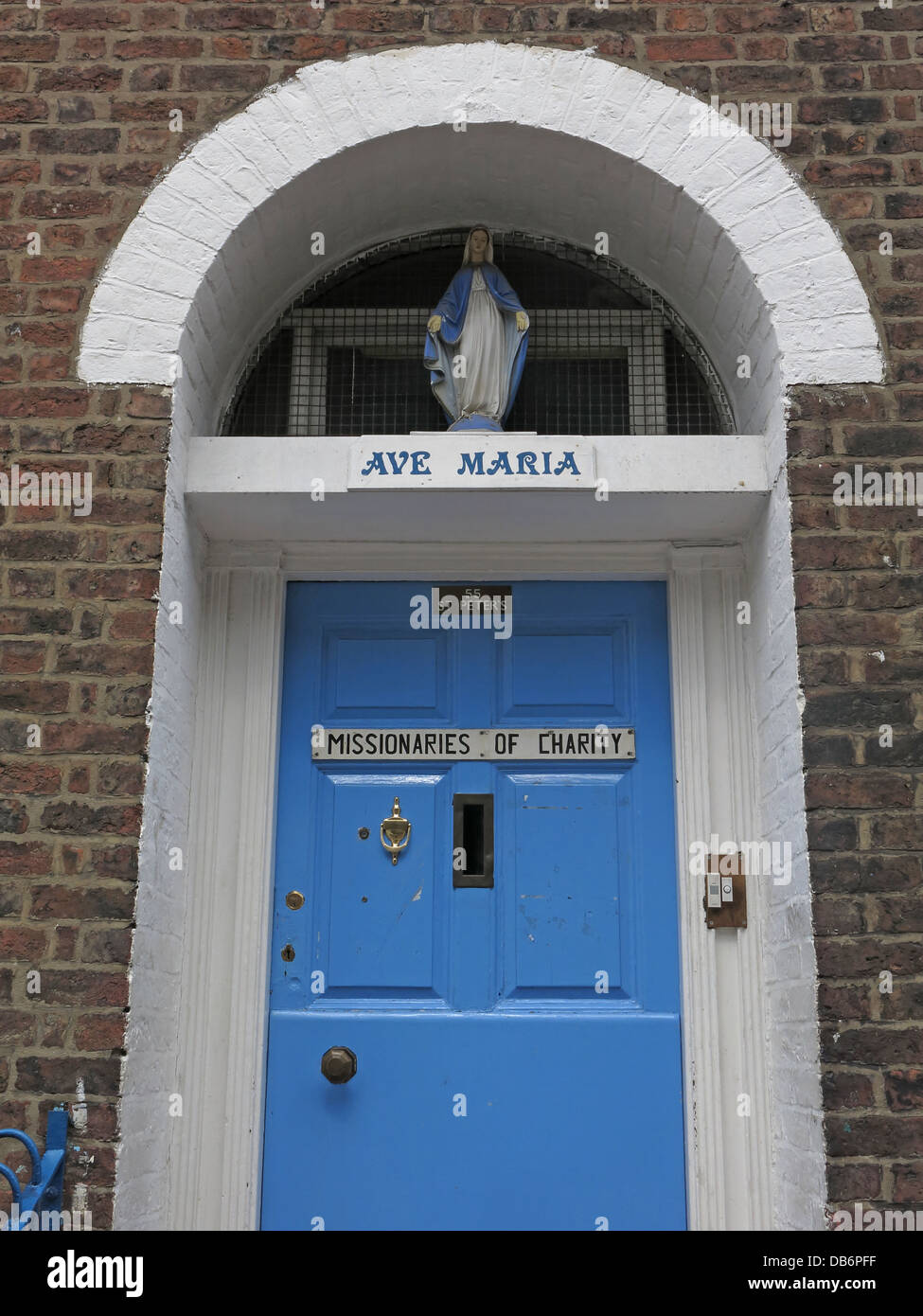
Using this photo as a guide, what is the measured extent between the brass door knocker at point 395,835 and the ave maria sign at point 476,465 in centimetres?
100

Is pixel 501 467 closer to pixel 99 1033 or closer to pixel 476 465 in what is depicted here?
pixel 476 465

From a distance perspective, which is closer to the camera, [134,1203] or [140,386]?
[134,1203]

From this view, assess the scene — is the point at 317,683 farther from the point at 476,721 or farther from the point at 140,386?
the point at 140,386

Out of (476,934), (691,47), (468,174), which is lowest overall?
(476,934)

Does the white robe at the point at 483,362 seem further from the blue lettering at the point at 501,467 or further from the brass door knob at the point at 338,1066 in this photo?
the brass door knob at the point at 338,1066

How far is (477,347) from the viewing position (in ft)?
12.5

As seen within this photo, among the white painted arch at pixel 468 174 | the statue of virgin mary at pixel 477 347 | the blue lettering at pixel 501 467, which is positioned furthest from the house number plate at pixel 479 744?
the white painted arch at pixel 468 174

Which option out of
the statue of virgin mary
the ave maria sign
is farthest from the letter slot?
the statue of virgin mary

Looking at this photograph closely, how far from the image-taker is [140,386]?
3.41 m

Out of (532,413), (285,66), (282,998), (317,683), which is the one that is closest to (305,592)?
(317,683)

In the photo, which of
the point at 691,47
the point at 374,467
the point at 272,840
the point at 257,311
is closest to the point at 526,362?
the point at 374,467

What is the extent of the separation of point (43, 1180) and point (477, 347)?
8.58 ft

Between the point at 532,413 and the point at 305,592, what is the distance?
0.94 m

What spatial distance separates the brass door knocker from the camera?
11.9ft
